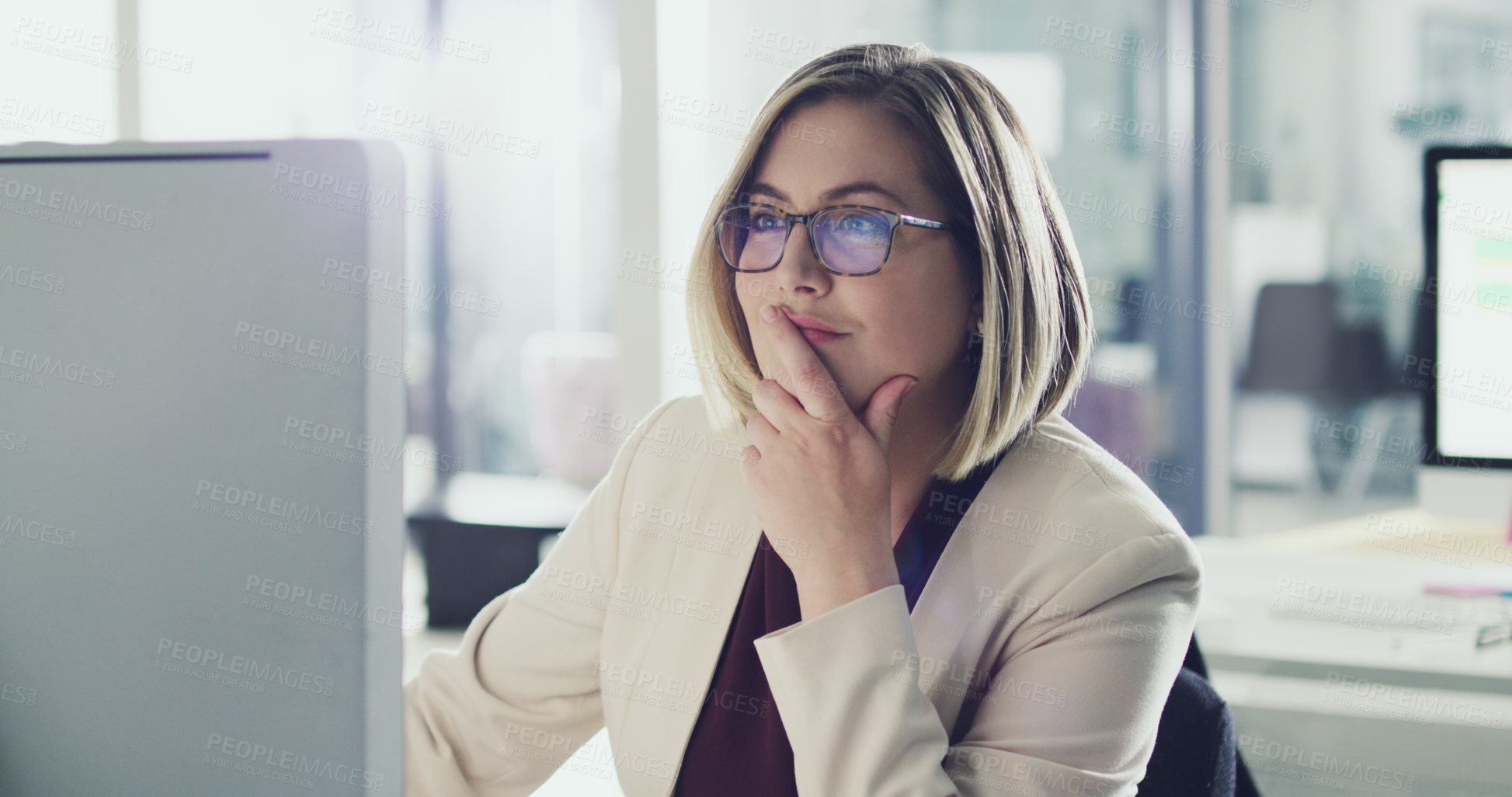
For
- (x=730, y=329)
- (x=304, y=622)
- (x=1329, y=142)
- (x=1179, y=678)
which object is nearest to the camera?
(x=304, y=622)

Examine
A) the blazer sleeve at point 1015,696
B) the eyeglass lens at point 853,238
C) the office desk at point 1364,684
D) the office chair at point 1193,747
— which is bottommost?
the office desk at point 1364,684

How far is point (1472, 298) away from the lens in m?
1.67

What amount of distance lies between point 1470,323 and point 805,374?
122 cm

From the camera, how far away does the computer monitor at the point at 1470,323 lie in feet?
5.42

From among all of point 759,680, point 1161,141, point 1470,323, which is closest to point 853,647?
point 759,680

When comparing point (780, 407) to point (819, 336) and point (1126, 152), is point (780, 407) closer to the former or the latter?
point (819, 336)

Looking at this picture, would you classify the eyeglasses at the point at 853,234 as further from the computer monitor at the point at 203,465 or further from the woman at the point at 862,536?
the computer monitor at the point at 203,465

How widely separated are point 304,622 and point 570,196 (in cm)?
423

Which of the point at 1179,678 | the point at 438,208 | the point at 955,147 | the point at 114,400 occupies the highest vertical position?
the point at 438,208

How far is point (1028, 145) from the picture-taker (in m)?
1.17

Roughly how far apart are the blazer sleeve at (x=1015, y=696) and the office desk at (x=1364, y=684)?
651mm

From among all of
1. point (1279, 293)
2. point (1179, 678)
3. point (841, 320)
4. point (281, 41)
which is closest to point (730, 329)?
point (841, 320)

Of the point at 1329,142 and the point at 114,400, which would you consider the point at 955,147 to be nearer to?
the point at 114,400

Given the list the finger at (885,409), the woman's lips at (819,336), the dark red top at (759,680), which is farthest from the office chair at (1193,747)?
the woman's lips at (819,336)
